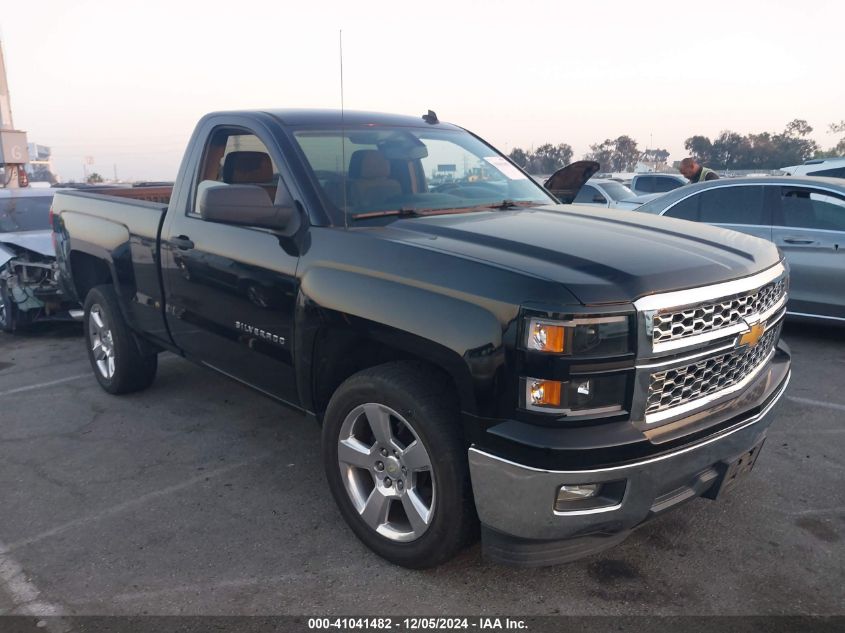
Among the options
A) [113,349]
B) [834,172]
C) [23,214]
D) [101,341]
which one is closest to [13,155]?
[23,214]

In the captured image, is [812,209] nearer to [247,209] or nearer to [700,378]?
[700,378]

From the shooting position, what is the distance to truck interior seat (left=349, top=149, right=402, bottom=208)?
11.7ft

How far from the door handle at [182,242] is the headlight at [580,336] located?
7.69 ft

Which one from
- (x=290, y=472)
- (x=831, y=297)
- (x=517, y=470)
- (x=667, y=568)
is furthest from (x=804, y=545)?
(x=831, y=297)

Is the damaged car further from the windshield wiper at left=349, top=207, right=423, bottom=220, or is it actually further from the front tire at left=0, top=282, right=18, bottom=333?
the windshield wiper at left=349, top=207, right=423, bottom=220

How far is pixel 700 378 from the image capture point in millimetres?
2775

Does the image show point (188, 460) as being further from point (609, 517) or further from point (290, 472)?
point (609, 517)

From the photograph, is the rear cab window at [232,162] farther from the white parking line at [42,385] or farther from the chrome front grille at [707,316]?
the white parking line at [42,385]

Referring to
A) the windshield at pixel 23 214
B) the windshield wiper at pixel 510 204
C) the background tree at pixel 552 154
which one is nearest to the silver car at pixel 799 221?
the windshield wiper at pixel 510 204

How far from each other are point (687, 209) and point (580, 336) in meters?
5.63

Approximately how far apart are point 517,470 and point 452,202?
1714 millimetres

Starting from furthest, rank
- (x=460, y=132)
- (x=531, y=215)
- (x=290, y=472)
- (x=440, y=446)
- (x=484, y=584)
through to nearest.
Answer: (x=460, y=132) → (x=290, y=472) → (x=531, y=215) → (x=484, y=584) → (x=440, y=446)

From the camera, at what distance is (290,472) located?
4164 millimetres

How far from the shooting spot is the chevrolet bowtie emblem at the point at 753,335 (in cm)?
288
